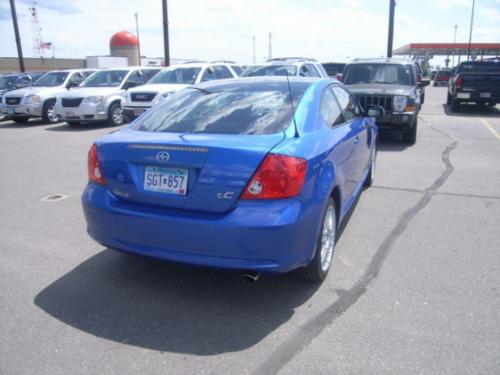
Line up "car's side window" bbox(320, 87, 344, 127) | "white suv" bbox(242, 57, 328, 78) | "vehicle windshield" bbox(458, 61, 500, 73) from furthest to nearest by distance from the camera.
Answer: "vehicle windshield" bbox(458, 61, 500, 73), "white suv" bbox(242, 57, 328, 78), "car's side window" bbox(320, 87, 344, 127)

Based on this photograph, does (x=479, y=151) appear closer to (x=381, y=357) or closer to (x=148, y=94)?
(x=381, y=357)

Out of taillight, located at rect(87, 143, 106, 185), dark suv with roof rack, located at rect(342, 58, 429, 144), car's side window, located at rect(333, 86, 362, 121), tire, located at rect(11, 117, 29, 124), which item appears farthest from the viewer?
tire, located at rect(11, 117, 29, 124)

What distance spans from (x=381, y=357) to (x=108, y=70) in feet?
48.2

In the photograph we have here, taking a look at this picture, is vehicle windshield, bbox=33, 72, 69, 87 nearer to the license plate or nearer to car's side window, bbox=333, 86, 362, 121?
car's side window, bbox=333, 86, 362, 121

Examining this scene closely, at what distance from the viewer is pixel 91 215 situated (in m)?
3.38

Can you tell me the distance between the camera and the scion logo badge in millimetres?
3029

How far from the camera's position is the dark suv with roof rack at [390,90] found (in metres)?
9.28

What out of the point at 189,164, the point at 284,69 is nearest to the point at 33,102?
the point at 284,69

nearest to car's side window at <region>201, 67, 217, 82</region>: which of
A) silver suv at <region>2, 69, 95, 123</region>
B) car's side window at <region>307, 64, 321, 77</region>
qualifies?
car's side window at <region>307, 64, 321, 77</region>

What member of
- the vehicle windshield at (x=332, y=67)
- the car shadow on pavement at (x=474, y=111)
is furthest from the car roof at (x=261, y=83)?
the vehicle windshield at (x=332, y=67)

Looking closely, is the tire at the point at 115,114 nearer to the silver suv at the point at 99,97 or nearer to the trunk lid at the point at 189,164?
the silver suv at the point at 99,97

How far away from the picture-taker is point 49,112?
1502 cm

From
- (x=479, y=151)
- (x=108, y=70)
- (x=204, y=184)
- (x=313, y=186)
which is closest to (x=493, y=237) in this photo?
(x=313, y=186)

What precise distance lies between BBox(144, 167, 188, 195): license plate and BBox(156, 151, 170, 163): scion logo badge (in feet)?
0.22
